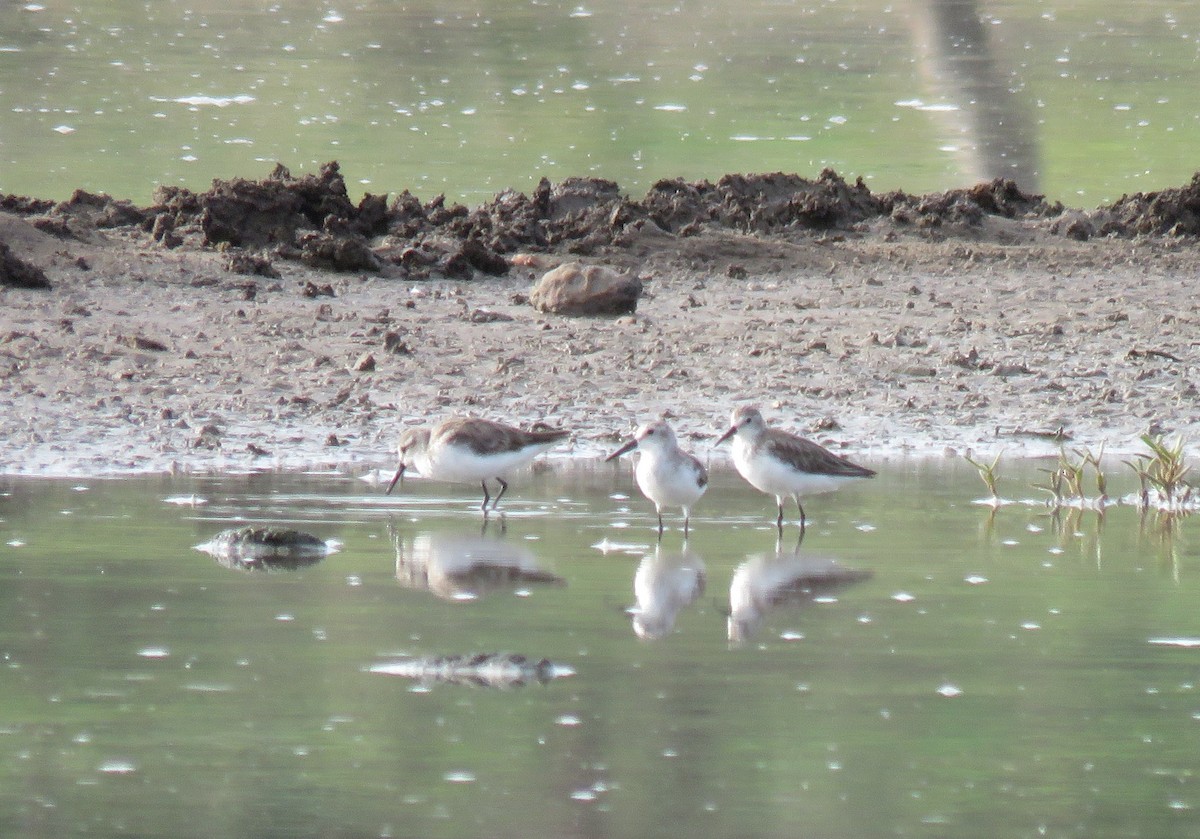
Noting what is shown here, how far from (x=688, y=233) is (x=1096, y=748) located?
32.1ft

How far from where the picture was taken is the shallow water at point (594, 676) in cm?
538

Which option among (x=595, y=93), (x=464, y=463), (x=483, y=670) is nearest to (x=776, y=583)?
(x=483, y=670)

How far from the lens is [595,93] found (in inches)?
1042

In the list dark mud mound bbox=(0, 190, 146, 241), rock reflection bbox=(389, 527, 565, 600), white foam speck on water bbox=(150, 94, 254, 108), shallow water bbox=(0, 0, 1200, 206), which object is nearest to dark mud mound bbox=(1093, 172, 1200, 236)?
shallow water bbox=(0, 0, 1200, 206)

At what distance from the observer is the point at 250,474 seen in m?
10.6

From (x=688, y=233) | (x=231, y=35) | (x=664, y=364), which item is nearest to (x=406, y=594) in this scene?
(x=664, y=364)

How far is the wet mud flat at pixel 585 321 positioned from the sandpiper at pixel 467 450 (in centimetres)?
74

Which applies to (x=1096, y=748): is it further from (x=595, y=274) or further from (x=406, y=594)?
(x=595, y=274)

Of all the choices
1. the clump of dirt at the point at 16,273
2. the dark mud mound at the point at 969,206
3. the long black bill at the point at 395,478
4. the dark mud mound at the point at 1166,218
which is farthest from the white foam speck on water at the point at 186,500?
the dark mud mound at the point at 1166,218

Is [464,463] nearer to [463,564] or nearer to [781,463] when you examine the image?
[781,463]

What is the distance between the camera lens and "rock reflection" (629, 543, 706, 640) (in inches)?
293

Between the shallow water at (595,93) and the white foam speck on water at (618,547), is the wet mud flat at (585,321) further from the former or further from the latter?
the shallow water at (595,93)

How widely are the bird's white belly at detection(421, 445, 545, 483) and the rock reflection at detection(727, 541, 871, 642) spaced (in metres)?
1.75

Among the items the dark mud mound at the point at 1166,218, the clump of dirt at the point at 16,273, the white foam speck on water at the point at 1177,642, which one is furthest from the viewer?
the dark mud mound at the point at 1166,218
